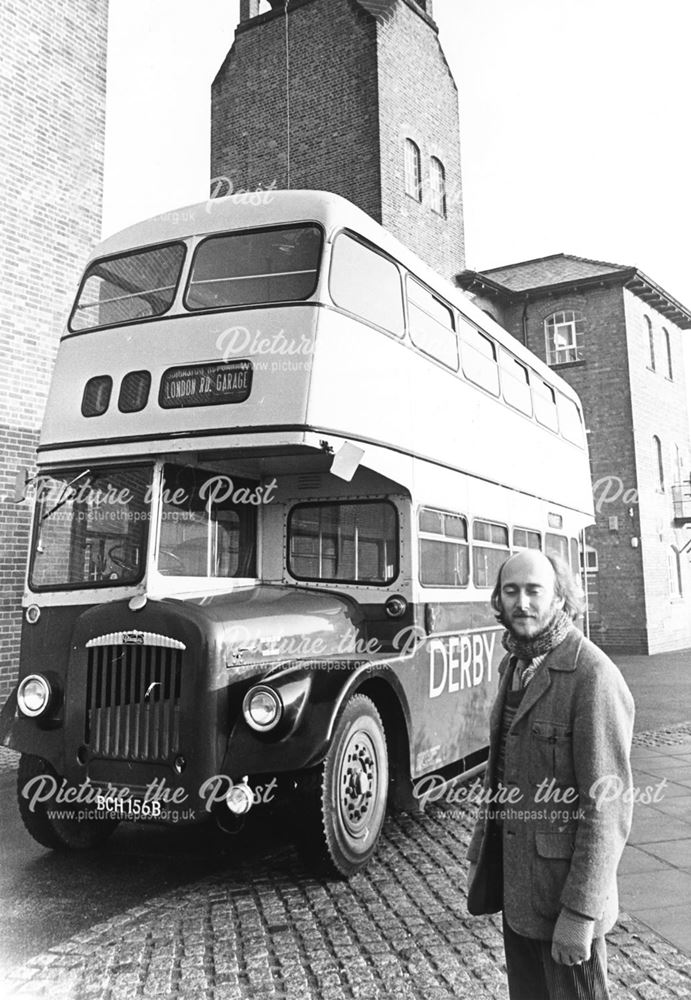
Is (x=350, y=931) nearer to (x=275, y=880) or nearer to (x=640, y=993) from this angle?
(x=275, y=880)

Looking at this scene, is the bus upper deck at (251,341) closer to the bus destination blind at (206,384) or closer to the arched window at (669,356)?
the bus destination blind at (206,384)

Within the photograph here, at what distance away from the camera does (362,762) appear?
502 cm

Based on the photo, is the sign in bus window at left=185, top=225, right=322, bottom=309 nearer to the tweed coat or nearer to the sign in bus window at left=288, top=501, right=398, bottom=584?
the sign in bus window at left=288, top=501, right=398, bottom=584

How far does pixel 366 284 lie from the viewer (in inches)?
227

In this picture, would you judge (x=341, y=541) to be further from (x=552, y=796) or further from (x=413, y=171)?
(x=413, y=171)

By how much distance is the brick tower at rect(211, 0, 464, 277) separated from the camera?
713 inches

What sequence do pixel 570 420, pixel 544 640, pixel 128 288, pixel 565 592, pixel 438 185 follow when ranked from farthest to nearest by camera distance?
pixel 438 185
pixel 570 420
pixel 128 288
pixel 565 592
pixel 544 640

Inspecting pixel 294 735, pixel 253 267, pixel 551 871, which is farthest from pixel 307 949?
pixel 253 267

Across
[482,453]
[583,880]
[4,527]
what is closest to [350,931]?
[583,880]

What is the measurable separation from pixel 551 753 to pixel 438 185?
782 inches

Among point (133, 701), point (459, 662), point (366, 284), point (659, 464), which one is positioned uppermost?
point (659, 464)

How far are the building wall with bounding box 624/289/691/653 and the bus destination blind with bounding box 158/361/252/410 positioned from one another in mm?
17974

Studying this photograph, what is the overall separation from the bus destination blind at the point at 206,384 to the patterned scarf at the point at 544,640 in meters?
3.00

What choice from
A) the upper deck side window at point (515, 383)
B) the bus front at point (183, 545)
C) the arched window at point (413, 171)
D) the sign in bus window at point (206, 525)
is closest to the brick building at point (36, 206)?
the bus front at point (183, 545)
